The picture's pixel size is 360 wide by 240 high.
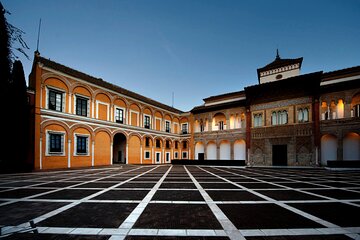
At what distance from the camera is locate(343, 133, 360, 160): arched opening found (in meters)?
19.9

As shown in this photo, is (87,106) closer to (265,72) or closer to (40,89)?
(40,89)

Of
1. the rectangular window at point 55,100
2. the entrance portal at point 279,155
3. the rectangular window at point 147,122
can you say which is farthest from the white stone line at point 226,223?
the rectangular window at point 147,122

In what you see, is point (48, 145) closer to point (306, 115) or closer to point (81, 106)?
point (81, 106)

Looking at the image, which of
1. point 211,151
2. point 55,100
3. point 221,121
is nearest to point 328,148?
point 221,121

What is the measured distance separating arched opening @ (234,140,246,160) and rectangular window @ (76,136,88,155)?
21651mm

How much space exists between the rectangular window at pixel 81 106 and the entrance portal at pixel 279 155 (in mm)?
25668

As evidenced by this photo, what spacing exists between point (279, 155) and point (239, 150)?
5695 mm

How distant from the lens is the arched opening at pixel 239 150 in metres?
27.8

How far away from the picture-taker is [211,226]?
4.08m

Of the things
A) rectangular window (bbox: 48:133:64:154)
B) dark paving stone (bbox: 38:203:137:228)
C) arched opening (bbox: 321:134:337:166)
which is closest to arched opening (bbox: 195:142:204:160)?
arched opening (bbox: 321:134:337:166)

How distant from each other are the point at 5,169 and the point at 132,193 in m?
15.4

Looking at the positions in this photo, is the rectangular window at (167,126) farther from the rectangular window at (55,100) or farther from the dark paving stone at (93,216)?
the dark paving stone at (93,216)

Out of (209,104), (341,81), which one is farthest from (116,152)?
(341,81)

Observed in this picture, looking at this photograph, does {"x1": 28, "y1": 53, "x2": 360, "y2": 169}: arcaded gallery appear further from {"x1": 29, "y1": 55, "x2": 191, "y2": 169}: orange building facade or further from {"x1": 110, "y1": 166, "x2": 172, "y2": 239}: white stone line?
{"x1": 110, "y1": 166, "x2": 172, "y2": 239}: white stone line
